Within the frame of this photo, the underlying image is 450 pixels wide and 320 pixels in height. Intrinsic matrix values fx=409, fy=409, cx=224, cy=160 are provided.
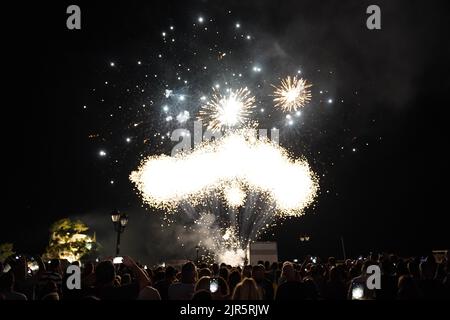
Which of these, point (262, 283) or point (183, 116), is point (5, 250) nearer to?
point (183, 116)

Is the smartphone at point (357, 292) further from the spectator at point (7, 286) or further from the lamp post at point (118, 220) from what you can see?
the lamp post at point (118, 220)

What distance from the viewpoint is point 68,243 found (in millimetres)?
A: 49469

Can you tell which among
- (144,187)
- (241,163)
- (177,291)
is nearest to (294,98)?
(241,163)

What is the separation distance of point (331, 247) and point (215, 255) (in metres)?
16.8

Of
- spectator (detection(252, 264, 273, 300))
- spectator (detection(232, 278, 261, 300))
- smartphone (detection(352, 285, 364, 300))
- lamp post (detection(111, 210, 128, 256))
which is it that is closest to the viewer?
spectator (detection(232, 278, 261, 300))

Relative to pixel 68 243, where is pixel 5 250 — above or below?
below

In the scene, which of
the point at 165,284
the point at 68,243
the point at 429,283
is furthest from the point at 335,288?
the point at 68,243

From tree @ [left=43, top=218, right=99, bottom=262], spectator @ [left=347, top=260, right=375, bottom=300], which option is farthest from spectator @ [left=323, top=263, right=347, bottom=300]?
tree @ [left=43, top=218, right=99, bottom=262]

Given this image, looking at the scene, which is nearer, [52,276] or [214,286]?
[214,286]

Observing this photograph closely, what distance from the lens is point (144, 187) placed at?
102 feet

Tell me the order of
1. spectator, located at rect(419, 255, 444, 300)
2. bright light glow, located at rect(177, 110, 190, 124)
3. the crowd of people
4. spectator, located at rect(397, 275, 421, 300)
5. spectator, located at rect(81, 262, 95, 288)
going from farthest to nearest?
bright light glow, located at rect(177, 110, 190, 124)
spectator, located at rect(81, 262, 95, 288)
spectator, located at rect(419, 255, 444, 300)
spectator, located at rect(397, 275, 421, 300)
the crowd of people

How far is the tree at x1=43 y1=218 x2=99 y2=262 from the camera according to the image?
160 feet

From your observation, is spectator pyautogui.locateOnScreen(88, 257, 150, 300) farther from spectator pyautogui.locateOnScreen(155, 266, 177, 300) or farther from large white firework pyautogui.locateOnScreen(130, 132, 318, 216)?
large white firework pyautogui.locateOnScreen(130, 132, 318, 216)

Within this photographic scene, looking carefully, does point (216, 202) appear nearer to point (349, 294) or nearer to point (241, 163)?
point (241, 163)
